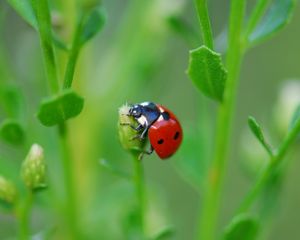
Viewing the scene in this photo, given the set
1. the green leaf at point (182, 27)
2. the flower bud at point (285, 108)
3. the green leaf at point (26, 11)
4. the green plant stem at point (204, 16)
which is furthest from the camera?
the flower bud at point (285, 108)

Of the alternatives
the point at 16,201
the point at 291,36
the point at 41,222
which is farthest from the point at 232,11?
the point at 291,36

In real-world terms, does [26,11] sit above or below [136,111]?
above

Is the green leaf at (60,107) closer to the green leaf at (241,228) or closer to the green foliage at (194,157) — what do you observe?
the green leaf at (241,228)

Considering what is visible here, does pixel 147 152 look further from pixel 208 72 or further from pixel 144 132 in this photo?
pixel 208 72

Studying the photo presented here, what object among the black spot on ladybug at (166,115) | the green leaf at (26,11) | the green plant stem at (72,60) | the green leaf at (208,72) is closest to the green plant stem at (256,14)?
the green leaf at (208,72)

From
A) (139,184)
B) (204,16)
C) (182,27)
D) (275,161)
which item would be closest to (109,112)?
(182,27)
